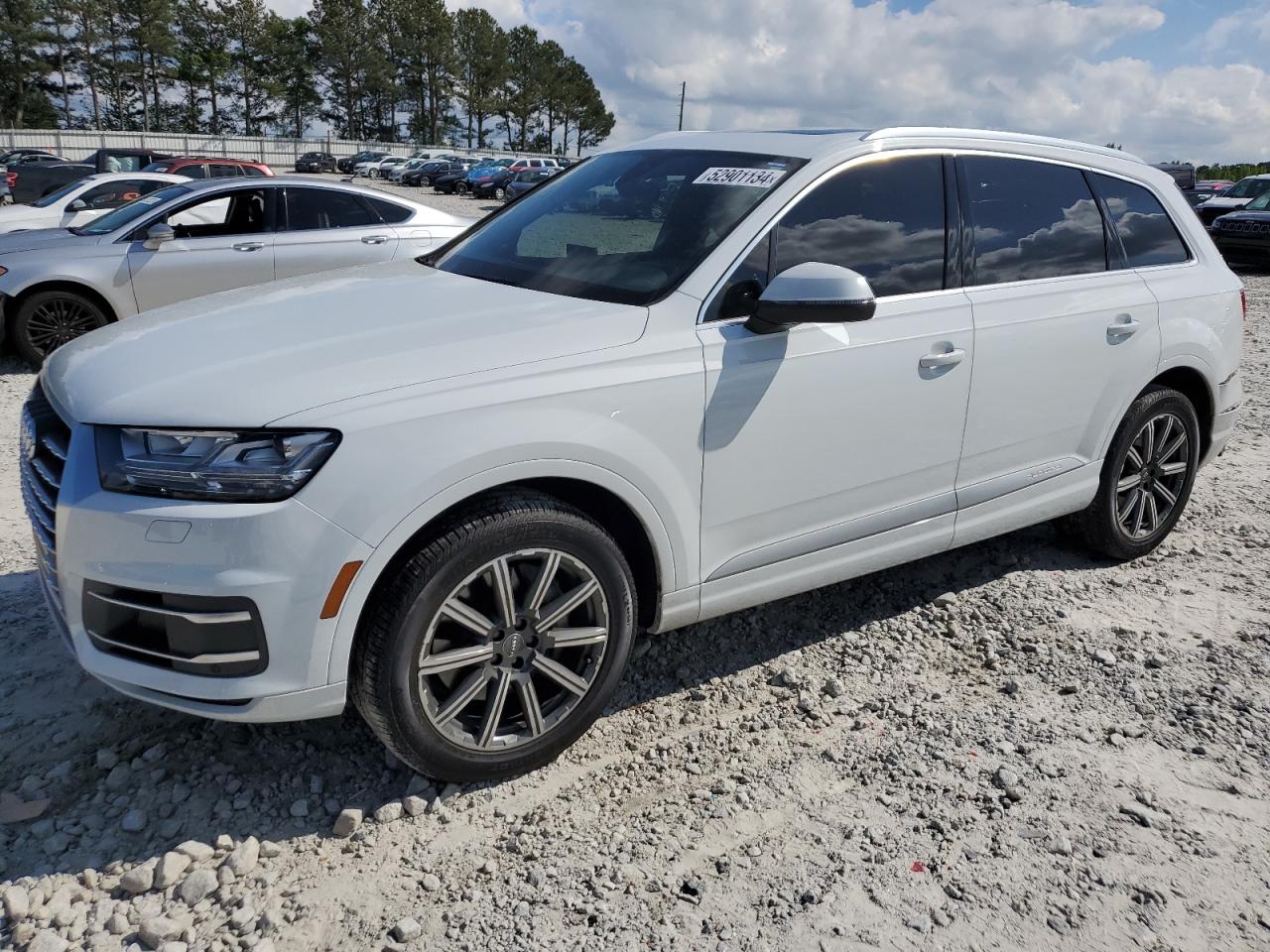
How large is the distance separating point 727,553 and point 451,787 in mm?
Result: 1081

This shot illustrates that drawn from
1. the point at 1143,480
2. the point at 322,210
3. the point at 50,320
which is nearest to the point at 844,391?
the point at 1143,480

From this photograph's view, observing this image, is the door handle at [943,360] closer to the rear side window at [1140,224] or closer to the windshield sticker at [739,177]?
the windshield sticker at [739,177]

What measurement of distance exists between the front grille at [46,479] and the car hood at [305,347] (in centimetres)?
9

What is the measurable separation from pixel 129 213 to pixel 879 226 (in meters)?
7.07

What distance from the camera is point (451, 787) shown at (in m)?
2.88

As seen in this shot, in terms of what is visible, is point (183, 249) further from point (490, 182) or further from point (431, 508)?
point (490, 182)

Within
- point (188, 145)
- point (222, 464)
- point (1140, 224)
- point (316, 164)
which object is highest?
point (188, 145)

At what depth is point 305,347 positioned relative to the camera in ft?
8.74

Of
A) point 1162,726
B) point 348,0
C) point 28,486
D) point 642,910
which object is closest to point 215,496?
point 28,486

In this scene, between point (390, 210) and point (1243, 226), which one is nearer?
point (390, 210)

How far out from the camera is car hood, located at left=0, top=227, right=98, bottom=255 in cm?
774

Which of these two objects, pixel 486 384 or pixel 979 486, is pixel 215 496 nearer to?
pixel 486 384

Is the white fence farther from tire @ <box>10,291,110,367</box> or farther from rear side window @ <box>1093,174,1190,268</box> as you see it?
rear side window @ <box>1093,174,1190,268</box>

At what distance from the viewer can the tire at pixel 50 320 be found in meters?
7.70
